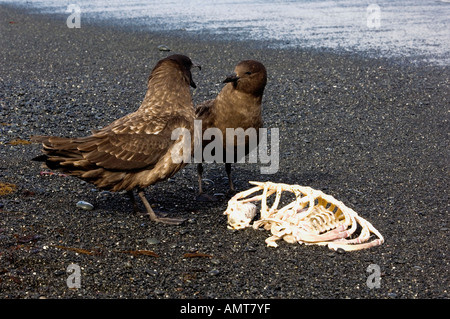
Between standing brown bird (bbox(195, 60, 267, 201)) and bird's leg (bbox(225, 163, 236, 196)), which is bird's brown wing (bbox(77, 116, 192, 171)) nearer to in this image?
standing brown bird (bbox(195, 60, 267, 201))

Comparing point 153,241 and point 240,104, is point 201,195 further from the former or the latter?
point 153,241

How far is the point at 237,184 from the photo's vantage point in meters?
8.26

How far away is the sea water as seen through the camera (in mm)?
15805

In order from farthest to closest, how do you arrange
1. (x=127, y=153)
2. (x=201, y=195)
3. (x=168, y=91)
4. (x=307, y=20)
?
(x=307, y=20)
(x=201, y=195)
(x=168, y=91)
(x=127, y=153)

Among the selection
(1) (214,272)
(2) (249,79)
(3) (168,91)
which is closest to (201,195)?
(3) (168,91)

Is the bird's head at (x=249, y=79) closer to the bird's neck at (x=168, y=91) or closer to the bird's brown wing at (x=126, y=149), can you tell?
the bird's neck at (x=168, y=91)

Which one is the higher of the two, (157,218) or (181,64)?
(181,64)

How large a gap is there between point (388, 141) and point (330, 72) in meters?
3.81

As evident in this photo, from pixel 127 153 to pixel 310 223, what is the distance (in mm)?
1939

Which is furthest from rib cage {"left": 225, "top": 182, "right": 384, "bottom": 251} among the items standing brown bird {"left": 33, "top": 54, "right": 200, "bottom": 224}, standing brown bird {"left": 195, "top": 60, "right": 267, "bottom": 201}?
standing brown bird {"left": 195, "top": 60, "right": 267, "bottom": 201}

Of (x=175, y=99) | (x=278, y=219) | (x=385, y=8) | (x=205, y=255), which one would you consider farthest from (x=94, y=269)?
(x=385, y=8)

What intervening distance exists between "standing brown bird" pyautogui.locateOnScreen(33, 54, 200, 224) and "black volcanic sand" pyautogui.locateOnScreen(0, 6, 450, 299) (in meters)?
0.42

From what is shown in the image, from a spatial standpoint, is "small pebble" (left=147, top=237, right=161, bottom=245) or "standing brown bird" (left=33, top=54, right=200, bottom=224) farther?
"standing brown bird" (left=33, top=54, right=200, bottom=224)

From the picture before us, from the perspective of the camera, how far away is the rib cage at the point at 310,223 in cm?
619
